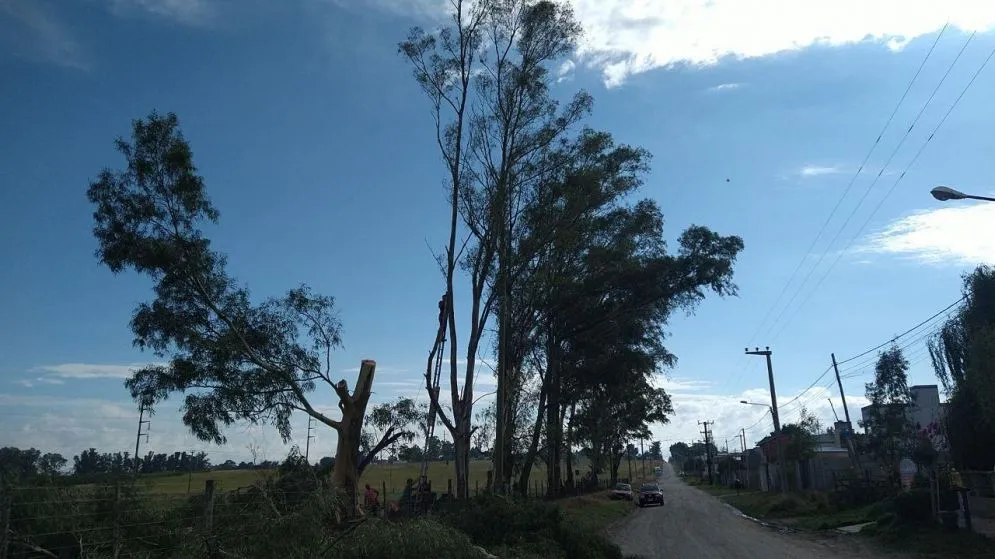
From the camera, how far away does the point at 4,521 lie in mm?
9172

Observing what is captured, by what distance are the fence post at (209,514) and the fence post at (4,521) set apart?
2.83 meters

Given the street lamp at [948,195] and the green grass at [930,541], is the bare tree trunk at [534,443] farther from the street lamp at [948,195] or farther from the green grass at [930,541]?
the street lamp at [948,195]

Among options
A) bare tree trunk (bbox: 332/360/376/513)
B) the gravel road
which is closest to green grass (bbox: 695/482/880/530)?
the gravel road

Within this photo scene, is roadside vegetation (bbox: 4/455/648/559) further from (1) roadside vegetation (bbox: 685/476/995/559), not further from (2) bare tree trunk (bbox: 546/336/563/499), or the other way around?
(2) bare tree trunk (bbox: 546/336/563/499)

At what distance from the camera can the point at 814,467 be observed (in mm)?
52094

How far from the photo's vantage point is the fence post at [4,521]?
9.09 meters

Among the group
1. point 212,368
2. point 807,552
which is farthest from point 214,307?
point 807,552

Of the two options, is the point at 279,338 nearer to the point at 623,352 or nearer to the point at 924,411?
the point at 623,352

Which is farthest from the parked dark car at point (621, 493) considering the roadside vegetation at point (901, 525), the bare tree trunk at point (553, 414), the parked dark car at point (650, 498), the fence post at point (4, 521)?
the fence post at point (4, 521)

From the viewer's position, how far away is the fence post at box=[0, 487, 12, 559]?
9.09m

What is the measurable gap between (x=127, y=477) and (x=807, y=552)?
17.5 m

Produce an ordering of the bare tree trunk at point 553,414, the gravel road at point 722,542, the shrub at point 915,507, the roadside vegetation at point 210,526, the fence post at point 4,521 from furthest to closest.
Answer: the bare tree trunk at point 553,414
the shrub at point 915,507
the gravel road at point 722,542
the roadside vegetation at point 210,526
the fence post at point 4,521

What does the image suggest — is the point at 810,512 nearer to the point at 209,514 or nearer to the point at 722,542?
the point at 722,542

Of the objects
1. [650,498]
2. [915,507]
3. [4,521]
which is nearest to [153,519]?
[4,521]
